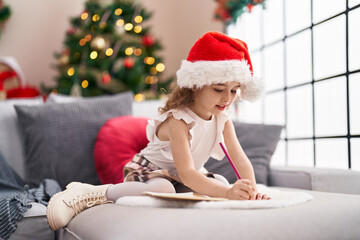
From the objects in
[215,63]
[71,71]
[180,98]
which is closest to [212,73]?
[215,63]

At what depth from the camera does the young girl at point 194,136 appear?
114 centimetres

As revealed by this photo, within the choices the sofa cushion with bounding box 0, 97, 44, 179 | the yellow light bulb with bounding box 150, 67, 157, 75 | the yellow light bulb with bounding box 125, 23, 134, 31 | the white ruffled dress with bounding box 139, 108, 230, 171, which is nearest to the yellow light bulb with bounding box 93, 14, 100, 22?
the yellow light bulb with bounding box 125, 23, 134, 31

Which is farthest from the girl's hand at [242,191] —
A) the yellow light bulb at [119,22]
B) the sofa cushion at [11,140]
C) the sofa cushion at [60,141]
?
the yellow light bulb at [119,22]

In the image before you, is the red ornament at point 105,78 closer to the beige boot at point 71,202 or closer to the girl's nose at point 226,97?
the beige boot at point 71,202

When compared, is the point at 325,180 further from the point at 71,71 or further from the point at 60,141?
the point at 71,71

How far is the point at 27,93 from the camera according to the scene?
3.01 metres

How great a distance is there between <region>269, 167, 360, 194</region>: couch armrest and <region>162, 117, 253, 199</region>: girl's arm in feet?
1.67

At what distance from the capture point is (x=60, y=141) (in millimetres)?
1778

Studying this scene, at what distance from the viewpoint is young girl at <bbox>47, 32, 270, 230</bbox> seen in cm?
114

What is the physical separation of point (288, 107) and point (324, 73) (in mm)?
396

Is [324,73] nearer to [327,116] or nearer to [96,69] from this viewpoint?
[327,116]

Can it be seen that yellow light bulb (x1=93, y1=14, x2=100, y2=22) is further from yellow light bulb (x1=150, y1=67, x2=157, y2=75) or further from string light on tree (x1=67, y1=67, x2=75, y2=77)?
yellow light bulb (x1=150, y1=67, x2=157, y2=75)

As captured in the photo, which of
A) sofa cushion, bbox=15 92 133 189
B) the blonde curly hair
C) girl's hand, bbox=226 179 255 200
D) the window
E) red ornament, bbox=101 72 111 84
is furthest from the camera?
red ornament, bbox=101 72 111 84

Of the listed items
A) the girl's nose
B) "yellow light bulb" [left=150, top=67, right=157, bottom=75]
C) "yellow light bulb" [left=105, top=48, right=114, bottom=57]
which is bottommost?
the girl's nose
